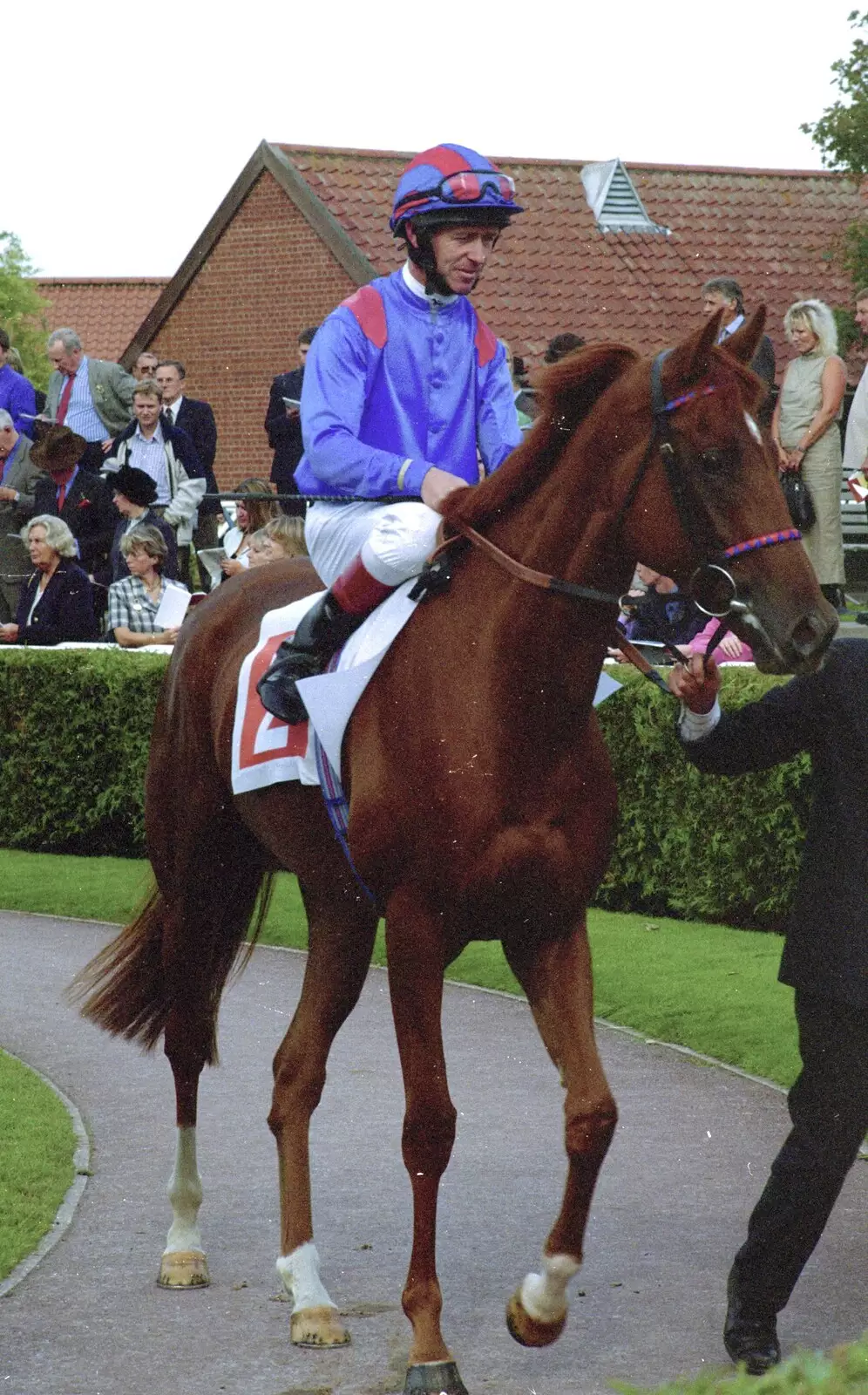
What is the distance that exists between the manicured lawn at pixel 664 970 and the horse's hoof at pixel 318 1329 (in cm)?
206

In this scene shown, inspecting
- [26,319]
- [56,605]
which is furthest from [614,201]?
[26,319]

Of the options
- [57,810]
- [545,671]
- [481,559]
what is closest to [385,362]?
[481,559]

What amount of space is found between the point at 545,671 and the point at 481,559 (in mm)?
346

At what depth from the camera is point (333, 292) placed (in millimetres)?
34938

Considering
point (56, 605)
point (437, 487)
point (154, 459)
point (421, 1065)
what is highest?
point (154, 459)

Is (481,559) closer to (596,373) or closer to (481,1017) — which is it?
(596,373)

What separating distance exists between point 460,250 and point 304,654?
42.8 inches

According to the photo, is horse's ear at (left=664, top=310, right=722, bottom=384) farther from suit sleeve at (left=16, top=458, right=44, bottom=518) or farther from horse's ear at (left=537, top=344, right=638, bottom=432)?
suit sleeve at (left=16, top=458, right=44, bottom=518)

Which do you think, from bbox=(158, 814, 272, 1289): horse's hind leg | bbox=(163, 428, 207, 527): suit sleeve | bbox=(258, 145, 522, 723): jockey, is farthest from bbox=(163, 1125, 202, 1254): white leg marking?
bbox=(163, 428, 207, 527): suit sleeve

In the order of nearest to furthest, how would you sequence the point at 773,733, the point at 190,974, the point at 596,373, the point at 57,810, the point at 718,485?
the point at 718,485 → the point at 596,373 → the point at 773,733 → the point at 190,974 → the point at 57,810

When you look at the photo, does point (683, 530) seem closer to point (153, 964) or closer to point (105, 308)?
point (153, 964)

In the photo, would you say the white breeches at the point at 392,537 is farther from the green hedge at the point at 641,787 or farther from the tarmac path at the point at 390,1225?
the green hedge at the point at 641,787

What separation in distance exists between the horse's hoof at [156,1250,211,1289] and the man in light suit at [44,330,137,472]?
11.4 meters

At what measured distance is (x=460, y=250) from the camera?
Result: 16.6 ft
